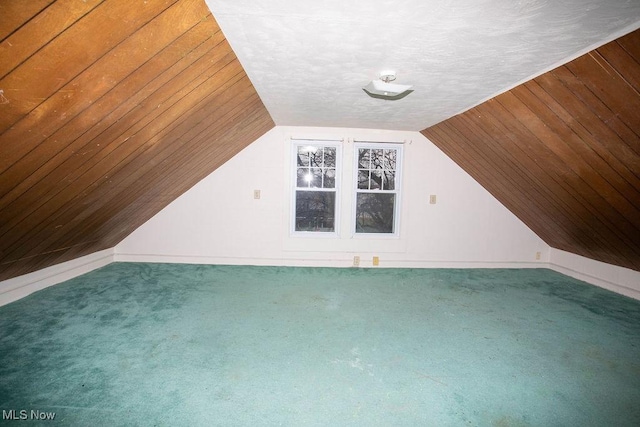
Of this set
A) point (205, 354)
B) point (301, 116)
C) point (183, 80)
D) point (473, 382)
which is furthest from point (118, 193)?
point (473, 382)

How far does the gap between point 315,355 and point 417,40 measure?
243 cm

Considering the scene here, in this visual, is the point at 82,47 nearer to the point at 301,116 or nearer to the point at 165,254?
the point at 301,116

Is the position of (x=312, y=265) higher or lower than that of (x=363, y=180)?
lower

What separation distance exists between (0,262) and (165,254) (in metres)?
2.26

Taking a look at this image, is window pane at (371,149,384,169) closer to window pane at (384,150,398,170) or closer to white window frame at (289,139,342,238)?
window pane at (384,150,398,170)

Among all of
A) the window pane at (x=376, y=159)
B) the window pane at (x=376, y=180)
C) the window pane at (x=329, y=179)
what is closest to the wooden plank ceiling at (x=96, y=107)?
the window pane at (x=329, y=179)

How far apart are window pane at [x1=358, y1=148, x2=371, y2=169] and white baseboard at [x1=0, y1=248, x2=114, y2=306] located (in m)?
4.44

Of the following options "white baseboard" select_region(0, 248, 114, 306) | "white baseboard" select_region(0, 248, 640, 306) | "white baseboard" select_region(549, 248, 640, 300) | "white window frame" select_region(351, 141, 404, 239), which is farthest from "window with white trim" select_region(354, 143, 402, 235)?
"white baseboard" select_region(0, 248, 114, 306)

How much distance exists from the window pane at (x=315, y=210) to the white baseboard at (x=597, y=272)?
3.95 m

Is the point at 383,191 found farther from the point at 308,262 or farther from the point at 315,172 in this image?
the point at 308,262

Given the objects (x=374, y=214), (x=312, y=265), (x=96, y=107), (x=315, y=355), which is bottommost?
(x=315, y=355)

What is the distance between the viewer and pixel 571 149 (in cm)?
269

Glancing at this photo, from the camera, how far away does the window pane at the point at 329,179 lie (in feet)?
16.5

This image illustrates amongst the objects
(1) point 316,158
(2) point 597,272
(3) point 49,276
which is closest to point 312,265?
(1) point 316,158
